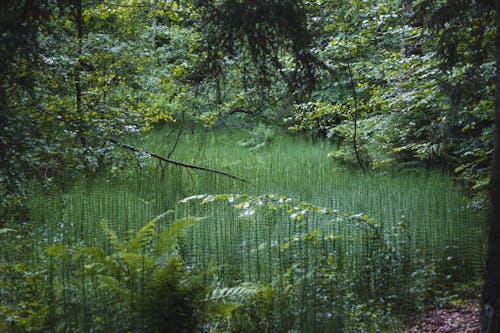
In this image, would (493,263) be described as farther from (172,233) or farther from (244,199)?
(244,199)

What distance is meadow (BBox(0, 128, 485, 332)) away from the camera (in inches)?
133

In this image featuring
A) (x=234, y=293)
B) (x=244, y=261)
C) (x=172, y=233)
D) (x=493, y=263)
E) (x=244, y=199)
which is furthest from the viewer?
(x=244, y=199)

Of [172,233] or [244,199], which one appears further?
[244,199]

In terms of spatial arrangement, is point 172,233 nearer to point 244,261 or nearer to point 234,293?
point 234,293

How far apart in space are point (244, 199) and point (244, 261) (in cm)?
95

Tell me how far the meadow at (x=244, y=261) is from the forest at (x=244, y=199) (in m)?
0.02

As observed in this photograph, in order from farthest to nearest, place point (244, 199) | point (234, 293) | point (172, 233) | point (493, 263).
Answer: point (244, 199) < point (172, 233) < point (234, 293) < point (493, 263)

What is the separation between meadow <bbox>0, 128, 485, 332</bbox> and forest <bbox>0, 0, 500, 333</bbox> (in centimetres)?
2

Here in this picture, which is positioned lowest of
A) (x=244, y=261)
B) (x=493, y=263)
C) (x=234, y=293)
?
→ (x=244, y=261)

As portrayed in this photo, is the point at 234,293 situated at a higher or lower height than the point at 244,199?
lower

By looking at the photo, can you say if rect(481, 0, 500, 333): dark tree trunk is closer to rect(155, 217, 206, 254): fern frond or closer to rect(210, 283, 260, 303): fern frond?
rect(210, 283, 260, 303): fern frond

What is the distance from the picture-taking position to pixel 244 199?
18.5ft

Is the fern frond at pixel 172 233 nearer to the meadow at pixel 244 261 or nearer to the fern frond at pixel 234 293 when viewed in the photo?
the meadow at pixel 244 261

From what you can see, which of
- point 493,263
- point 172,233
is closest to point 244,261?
point 172,233
